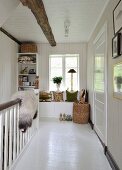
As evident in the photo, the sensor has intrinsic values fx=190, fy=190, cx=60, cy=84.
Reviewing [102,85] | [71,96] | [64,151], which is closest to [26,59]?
[71,96]

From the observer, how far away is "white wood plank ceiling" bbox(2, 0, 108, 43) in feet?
10.7

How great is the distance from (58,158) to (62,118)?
9.77 feet

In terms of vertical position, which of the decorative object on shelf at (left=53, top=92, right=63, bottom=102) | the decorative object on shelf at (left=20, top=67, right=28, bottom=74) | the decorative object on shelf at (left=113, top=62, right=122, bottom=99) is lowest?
the decorative object on shelf at (left=53, top=92, right=63, bottom=102)

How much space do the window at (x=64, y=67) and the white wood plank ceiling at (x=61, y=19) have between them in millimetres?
906

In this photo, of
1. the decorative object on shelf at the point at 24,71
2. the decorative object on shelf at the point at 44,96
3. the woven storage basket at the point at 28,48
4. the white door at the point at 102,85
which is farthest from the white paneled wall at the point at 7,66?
the white door at the point at 102,85

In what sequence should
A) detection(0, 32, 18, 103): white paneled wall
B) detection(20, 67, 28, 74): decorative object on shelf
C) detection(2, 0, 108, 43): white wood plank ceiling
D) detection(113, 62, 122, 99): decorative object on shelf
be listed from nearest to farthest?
detection(113, 62, 122, 99): decorative object on shelf, detection(2, 0, 108, 43): white wood plank ceiling, detection(0, 32, 18, 103): white paneled wall, detection(20, 67, 28, 74): decorative object on shelf

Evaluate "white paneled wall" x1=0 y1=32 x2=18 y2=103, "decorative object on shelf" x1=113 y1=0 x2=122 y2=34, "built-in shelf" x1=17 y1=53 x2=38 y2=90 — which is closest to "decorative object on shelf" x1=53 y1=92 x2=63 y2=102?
"built-in shelf" x1=17 y1=53 x2=38 y2=90

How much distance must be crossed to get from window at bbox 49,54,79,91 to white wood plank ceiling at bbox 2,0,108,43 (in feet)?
2.97

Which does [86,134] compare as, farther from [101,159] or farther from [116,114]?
[116,114]

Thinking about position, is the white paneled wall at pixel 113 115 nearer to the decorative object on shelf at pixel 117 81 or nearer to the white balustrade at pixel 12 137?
the decorative object on shelf at pixel 117 81

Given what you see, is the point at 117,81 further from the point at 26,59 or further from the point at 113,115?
the point at 26,59

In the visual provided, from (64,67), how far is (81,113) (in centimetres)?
180

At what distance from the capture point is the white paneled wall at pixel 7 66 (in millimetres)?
4773

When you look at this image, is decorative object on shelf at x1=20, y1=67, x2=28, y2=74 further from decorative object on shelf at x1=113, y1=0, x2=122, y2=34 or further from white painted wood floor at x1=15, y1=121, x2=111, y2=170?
decorative object on shelf at x1=113, y1=0, x2=122, y2=34
